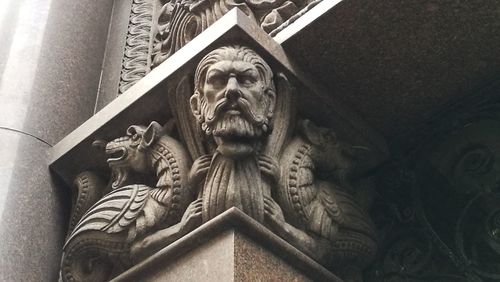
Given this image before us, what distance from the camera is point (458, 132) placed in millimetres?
4027

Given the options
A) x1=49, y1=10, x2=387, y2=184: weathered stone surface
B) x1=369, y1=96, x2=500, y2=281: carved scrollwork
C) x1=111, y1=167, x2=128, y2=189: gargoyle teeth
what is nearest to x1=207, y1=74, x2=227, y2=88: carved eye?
x1=49, y1=10, x2=387, y2=184: weathered stone surface

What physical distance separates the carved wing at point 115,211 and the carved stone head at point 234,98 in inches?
17.1

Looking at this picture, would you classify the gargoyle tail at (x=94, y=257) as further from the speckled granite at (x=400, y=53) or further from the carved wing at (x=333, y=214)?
the speckled granite at (x=400, y=53)

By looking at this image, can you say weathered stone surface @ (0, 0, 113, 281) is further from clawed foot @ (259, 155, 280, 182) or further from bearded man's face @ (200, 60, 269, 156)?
clawed foot @ (259, 155, 280, 182)

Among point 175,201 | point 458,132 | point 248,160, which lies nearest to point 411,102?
point 458,132

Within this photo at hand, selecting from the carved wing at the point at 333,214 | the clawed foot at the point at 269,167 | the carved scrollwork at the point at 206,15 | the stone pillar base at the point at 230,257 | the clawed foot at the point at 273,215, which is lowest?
the stone pillar base at the point at 230,257

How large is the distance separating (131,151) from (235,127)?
2.30 feet

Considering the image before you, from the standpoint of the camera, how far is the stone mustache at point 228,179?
132 inches

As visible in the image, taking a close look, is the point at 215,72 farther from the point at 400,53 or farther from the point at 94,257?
the point at 94,257

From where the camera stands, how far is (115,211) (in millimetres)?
3635

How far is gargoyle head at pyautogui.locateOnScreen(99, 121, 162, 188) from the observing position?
3.77 m

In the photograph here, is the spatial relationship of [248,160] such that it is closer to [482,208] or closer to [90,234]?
[90,234]

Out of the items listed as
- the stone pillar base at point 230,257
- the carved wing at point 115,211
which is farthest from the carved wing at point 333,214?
the carved wing at point 115,211

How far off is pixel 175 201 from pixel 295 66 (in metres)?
0.80
